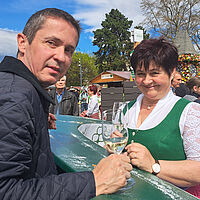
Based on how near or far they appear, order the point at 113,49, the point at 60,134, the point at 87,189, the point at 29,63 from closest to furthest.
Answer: the point at 87,189 → the point at 29,63 → the point at 60,134 → the point at 113,49

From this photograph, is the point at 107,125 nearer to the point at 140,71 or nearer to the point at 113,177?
the point at 113,177

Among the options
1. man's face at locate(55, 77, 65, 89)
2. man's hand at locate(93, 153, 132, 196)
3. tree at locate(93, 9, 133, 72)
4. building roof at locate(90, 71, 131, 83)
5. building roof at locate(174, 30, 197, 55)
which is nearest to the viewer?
man's hand at locate(93, 153, 132, 196)

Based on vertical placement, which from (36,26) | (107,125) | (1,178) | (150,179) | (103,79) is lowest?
(150,179)

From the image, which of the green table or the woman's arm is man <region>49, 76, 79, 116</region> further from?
the woman's arm

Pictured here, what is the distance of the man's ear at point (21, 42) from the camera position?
1275 millimetres

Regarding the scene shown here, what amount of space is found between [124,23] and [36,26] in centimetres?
5285

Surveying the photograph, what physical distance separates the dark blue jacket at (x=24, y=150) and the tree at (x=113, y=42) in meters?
42.9

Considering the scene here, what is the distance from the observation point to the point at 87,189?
34.0 inches

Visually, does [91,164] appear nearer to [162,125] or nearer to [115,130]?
[115,130]

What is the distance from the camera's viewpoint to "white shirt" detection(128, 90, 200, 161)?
1480 millimetres

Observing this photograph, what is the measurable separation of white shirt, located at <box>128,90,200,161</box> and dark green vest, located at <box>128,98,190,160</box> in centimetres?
3

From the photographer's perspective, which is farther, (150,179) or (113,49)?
(113,49)

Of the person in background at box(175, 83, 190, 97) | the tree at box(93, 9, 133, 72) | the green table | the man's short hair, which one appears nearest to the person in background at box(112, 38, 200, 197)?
the green table

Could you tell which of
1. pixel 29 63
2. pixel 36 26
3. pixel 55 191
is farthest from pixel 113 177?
pixel 36 26
